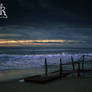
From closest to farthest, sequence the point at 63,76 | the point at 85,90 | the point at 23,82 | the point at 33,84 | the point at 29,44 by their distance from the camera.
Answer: the point at 85,90, the point at 33,84, the point at 23,82, the point at 63,76, the point at 29,44

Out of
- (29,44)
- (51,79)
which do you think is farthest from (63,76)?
(29,44)

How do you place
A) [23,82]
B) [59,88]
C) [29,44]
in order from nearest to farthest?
[59,88] → [23,82] → [29,44]

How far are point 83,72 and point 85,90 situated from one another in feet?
13.4

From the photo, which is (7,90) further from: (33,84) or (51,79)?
(51,79)

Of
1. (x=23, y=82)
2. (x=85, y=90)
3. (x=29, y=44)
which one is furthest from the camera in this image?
(x=29, y=44)

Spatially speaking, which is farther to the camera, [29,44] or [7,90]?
[29,44]

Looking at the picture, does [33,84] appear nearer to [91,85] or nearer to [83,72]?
[91,85]

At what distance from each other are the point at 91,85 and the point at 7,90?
3809mm

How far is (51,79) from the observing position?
25.1 feet

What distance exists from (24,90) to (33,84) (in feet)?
3.07

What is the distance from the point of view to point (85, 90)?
6035mm

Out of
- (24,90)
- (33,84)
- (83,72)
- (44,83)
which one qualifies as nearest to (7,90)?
(24,90)

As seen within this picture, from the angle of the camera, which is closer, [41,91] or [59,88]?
[41,91]

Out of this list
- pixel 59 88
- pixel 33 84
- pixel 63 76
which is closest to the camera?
pixel 59 88
